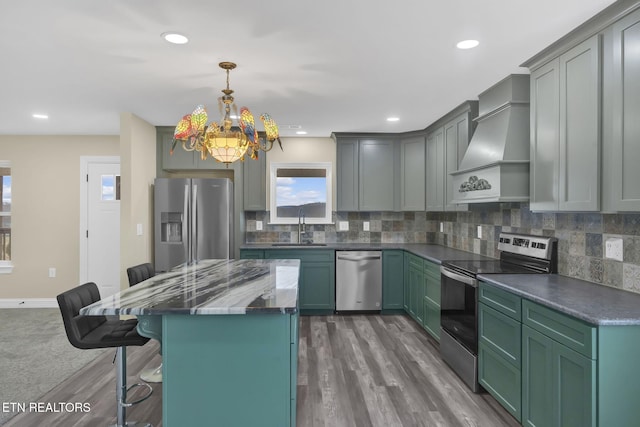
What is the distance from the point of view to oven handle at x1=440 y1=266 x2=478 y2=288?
106 inches

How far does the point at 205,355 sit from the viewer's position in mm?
1913

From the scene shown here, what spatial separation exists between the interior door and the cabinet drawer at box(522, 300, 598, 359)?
5.16 m

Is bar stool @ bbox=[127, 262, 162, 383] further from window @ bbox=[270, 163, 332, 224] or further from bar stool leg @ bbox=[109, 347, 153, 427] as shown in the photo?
window @ bbox=[270, 163, 332, 224]

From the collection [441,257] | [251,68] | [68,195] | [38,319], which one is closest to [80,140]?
[68,195]

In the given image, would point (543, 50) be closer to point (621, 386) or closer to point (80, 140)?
point (621, 386)

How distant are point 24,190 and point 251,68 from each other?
4433 millimetres

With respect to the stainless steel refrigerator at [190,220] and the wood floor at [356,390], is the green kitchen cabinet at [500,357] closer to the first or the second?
the wood floor at [356,390]

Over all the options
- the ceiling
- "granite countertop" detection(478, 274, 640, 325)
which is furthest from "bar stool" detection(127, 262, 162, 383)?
"granite countertop" detection(478, 274, 640, 325)

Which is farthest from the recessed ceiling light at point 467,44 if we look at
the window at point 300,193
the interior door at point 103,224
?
the interior door at point 103,224

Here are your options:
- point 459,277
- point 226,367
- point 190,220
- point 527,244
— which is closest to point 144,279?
point 226,367

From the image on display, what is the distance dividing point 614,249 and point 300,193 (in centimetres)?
374

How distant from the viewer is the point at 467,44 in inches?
96.3

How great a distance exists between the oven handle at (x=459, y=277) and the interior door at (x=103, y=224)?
14.5 ft

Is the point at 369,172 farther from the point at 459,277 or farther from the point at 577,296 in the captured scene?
the point at 577,296
